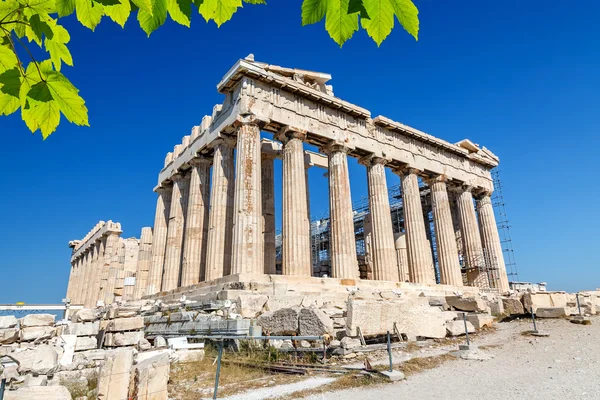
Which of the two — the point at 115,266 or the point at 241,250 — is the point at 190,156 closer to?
the point at 241,250

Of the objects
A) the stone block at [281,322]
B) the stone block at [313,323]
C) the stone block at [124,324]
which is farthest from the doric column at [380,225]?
the stone block at [124,324]

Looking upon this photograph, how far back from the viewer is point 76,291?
4569 centimetres

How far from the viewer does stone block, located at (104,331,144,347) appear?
8633 millimetres

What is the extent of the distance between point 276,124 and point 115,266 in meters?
20.9

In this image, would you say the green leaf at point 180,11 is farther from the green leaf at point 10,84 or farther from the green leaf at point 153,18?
the green leaf at point 10,84

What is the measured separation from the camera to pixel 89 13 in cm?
194

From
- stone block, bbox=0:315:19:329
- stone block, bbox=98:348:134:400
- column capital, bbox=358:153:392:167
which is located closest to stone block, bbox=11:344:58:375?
stone block, bbox=98:348:134:400

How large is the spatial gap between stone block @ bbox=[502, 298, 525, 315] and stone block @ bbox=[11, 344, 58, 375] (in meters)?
15.5

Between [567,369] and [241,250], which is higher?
[241,250]

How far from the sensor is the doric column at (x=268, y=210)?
22.5m

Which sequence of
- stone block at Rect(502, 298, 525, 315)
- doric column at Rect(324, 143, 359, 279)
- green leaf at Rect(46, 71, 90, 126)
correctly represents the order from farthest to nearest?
doric column at Rect(324, 143, 359, 279)
stone block at Rect(502, 298, 525, 315)
green leaf at Rect(46, 71, 90, 126)

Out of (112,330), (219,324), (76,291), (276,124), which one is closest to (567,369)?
(219,324)

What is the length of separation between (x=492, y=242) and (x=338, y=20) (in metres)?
30.8

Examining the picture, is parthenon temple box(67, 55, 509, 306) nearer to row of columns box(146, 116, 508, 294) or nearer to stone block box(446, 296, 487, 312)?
row of columns box(146, 116, 508, 294)
